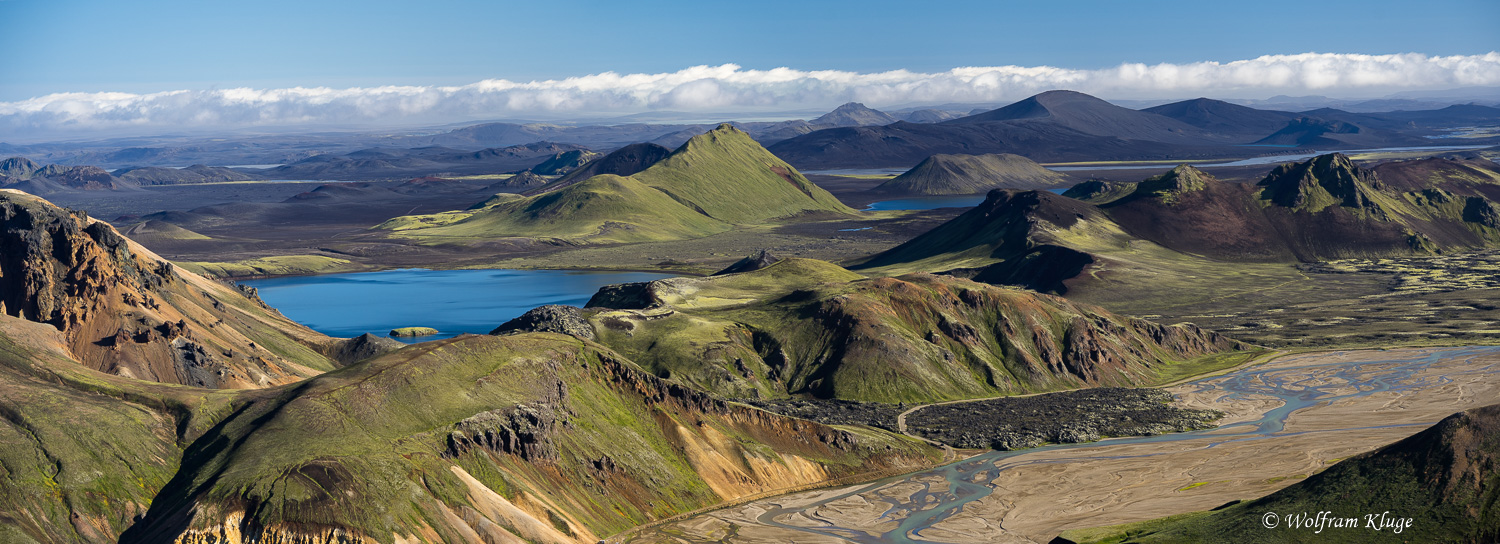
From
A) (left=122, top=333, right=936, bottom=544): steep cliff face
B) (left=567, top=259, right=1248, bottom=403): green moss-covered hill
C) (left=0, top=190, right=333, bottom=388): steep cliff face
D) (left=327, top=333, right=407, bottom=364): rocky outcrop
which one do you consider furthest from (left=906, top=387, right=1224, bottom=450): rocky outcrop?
(left=0, top=190, right=333, bottom=388): steep cliff face

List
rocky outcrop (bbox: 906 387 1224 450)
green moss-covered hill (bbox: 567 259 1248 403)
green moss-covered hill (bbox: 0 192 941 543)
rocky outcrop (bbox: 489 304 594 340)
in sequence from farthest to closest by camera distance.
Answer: green moss-covered hill (bbox: 567 259 1248 403), rocky outcrop (bbox: 489 304 594 340), rocky outcrop (bbox: 906 387 1224 450), green moss-covered hill (bbox: 0 192 941 543)

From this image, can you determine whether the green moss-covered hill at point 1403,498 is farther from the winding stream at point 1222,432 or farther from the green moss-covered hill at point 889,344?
the green moss-covered hill at point 889,344

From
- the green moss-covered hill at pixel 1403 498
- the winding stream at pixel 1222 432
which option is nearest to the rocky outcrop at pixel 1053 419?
the winding stream at pixel 1222 432

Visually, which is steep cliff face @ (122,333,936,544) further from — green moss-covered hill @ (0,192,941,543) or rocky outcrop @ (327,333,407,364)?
rocky outcrop @ (327,333,407,364)

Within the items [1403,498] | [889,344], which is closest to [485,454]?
[1403,498]

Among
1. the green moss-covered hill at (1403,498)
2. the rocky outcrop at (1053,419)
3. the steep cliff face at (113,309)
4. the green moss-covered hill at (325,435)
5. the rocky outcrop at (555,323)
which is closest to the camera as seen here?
the green moss-covered hill at (1403,498)

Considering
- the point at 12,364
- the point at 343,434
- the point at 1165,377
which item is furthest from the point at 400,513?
the point at 1165,377

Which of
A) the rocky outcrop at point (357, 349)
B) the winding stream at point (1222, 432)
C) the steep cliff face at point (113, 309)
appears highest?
the steep cliff face at point (113, 309)

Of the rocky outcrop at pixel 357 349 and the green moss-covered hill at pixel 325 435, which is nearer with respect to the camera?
the green moss-covered hill at pixel 325 435
